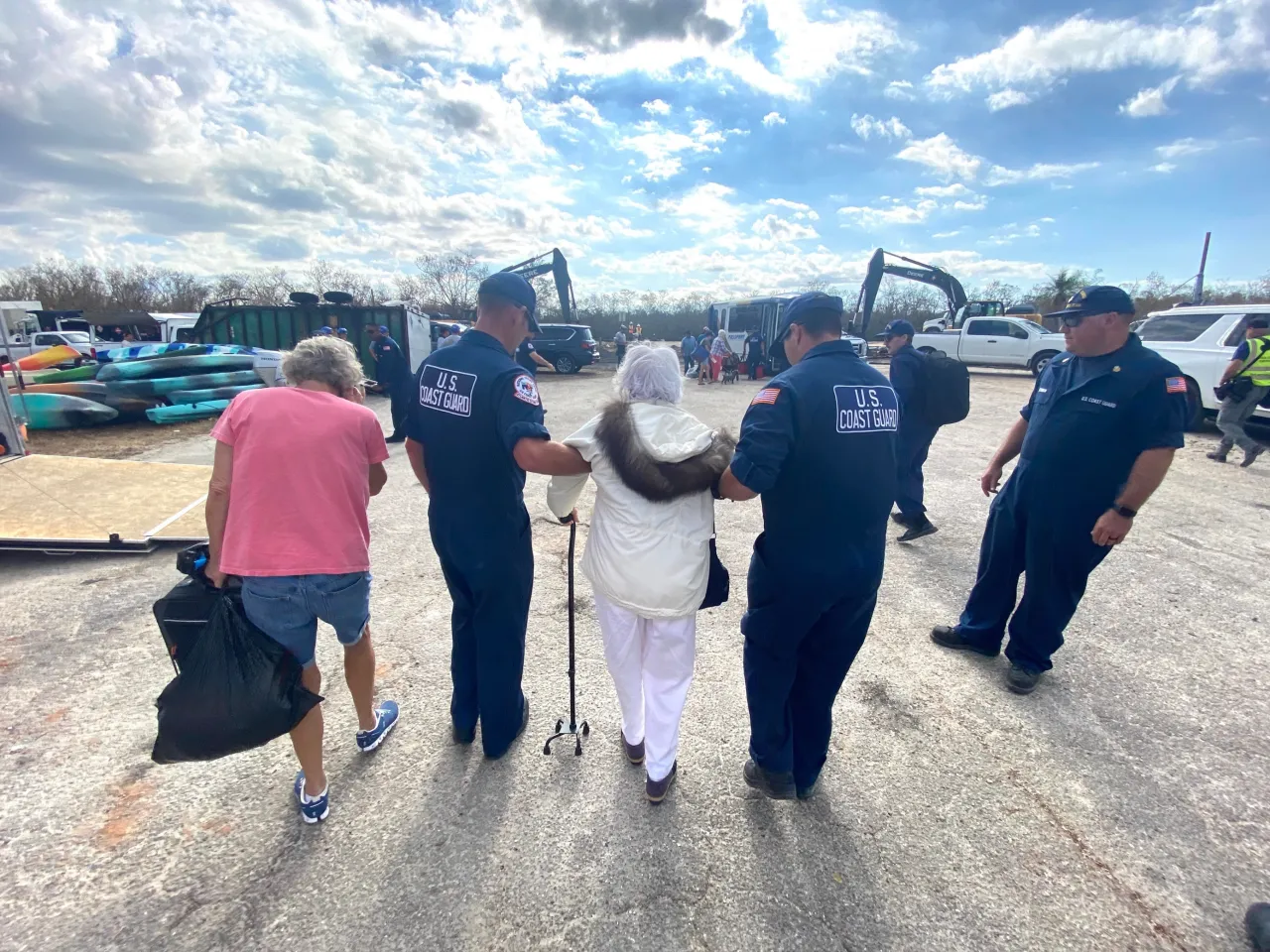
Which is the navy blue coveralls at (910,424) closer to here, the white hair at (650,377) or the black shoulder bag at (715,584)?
the black shoulder bag at (715,584)

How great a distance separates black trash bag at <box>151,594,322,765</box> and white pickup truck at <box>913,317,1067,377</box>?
1984 cm

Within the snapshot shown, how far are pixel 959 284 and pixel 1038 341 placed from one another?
8883mm

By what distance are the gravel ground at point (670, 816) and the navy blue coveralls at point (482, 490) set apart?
580 millimetres

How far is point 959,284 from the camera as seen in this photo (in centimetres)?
2573

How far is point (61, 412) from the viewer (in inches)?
376

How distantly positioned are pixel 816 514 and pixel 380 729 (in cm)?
213

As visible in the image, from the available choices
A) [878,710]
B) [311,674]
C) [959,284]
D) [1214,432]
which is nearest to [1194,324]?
[1214,432]

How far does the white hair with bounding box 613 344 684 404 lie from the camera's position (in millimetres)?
1998

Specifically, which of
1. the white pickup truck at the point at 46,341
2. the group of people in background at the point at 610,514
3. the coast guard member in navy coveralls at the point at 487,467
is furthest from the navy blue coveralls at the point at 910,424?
the white pickup truck at the point at 46,341

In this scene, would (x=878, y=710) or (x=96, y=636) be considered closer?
(x=878, y=710)

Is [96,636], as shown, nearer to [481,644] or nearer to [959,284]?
[481,644]

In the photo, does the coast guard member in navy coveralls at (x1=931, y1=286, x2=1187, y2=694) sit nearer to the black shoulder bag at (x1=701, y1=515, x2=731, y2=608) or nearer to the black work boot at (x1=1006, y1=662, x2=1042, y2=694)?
the black work boot at (x1=1006, y1=662, x2=1042, y2=694)

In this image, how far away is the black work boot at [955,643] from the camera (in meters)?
A: 3.40

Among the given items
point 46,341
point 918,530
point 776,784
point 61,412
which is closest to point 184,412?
point 61,412
